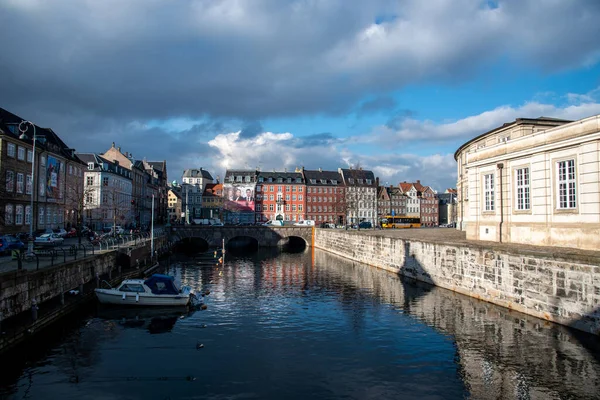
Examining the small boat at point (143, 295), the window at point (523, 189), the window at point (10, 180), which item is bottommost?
the small boat at point (143, 295)

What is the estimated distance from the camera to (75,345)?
21.2 metres

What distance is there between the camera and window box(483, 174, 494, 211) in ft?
112

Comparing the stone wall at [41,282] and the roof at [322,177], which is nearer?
the stone wall at [41,282]

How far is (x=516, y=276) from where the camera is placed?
2562 cm

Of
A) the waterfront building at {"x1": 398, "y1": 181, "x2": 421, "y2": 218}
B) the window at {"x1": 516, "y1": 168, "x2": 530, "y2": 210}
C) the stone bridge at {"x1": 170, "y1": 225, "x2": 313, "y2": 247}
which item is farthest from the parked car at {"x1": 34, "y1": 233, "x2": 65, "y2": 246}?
the waterfront building at {"x1": 398, "y1": 181, "x2": 421, "y2": 218}

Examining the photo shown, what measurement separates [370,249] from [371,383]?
125ft

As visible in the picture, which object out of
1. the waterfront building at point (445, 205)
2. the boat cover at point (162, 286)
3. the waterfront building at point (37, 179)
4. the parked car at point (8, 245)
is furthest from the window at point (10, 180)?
the waterfront building at point (445, 205)

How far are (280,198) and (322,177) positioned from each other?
16352 millimetres

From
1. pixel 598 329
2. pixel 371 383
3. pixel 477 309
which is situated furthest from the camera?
pixel 477 309

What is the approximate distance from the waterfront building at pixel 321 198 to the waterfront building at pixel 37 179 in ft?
238

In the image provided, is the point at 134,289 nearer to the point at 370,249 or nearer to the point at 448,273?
the point at 448,273

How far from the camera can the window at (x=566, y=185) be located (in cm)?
2609

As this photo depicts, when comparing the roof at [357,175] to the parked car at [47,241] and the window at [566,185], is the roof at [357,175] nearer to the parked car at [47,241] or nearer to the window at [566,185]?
the parked car at [47,241]

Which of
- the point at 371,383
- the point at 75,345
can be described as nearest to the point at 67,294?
the point at 75,345
